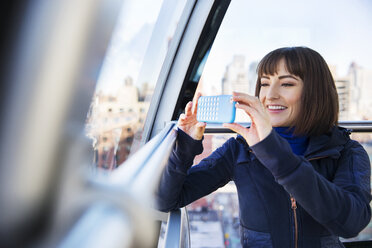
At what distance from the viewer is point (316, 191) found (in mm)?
761

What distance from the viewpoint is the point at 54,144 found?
157mm

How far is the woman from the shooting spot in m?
0.76

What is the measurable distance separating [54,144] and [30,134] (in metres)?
0.01

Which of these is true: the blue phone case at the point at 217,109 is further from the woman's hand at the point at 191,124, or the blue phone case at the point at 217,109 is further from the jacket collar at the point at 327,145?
the jacket collar at the point at 327,145

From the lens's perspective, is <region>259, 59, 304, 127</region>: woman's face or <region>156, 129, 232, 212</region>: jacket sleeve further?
<region>259, 59, 304, 127</region>: woman's face

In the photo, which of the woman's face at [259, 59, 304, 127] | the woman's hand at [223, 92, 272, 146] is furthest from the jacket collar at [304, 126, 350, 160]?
the woman's hand at [223, 92, 272, 146]

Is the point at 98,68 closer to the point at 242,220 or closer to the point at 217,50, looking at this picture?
the point at 242,220

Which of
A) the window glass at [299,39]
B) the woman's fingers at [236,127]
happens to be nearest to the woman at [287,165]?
the woman's fingers at [236,127]

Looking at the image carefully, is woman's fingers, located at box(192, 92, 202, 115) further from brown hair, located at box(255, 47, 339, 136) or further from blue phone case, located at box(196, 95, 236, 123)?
brown hair, located at box(255, 47, 339, 136)

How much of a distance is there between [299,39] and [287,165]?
160 centimetres

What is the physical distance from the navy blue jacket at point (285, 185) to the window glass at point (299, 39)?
0.37 metres

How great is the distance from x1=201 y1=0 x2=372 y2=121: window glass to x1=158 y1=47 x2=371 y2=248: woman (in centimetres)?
21

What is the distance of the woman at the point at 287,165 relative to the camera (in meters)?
0.76

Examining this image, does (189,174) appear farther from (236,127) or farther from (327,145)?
(327,145)
